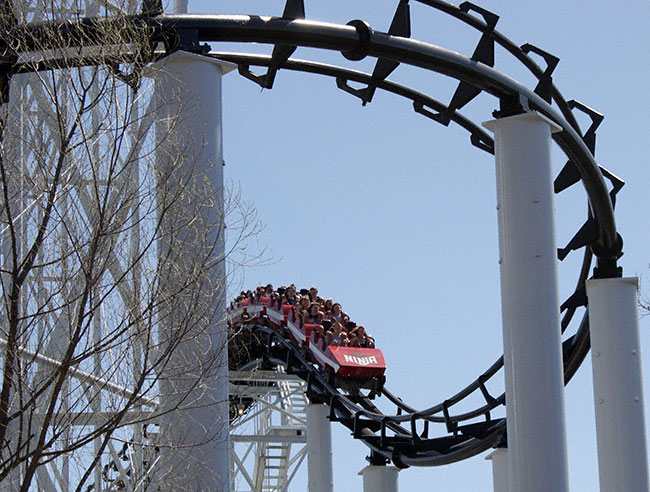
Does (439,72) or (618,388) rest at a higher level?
(439,72)

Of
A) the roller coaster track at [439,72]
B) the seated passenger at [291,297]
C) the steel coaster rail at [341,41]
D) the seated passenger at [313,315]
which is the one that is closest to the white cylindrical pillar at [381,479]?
the roller coaster track at [439,72]

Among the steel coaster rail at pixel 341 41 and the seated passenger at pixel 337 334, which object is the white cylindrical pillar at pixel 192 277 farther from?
the seated passenger at pixel 337 334

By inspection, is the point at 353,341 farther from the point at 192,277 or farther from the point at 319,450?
the point at 192,277

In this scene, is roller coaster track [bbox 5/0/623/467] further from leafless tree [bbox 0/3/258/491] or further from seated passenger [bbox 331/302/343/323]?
seated passenger [bbox 331/302/343/323]

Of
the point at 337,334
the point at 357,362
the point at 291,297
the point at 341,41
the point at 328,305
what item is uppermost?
the point at 291,297

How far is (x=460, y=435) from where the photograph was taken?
15039 millimetres

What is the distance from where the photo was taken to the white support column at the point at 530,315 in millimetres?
8055

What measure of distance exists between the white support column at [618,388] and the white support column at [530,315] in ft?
7.10

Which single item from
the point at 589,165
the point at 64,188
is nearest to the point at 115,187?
the point at 64,188

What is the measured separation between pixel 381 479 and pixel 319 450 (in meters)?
1.40

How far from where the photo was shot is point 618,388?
33.7 ft

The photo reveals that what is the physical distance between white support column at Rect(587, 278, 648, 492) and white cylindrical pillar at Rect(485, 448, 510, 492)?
3.40m

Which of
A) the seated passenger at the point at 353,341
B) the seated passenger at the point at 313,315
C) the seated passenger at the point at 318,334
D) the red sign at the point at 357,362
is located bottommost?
the red sign at the point at 357,362

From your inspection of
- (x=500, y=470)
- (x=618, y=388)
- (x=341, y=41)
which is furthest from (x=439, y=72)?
(x=500, y=470)
